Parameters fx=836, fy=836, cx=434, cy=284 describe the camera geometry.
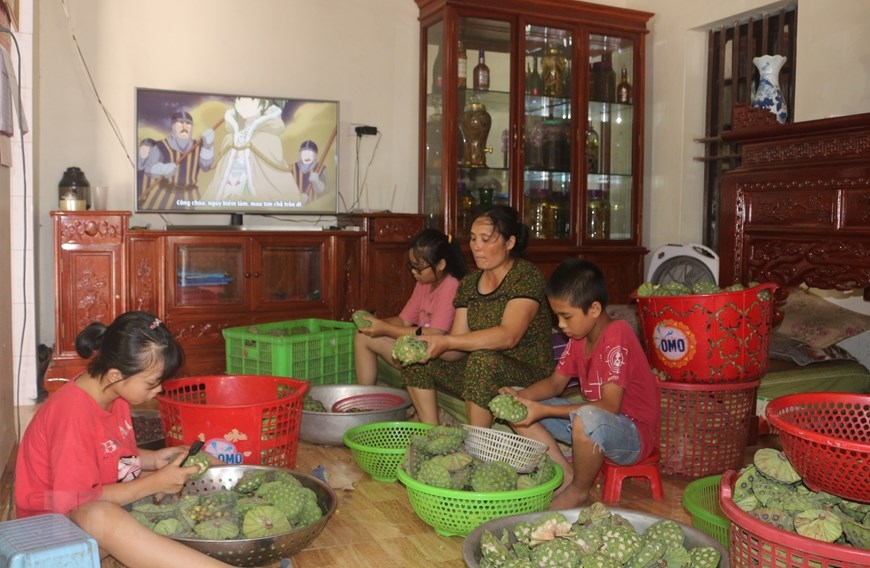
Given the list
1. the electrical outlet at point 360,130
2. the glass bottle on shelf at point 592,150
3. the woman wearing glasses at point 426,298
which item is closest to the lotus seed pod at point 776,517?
the woman wearing glasses at point 426,298

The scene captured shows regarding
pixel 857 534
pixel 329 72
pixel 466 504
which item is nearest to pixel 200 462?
pixel 466 504

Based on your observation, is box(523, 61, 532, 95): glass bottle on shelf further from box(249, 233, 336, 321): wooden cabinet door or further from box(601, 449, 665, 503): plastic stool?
box(601, 449, 665, 503): plastic stool

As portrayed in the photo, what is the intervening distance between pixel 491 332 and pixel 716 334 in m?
0.78

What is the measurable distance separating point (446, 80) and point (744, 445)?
2982 millimetres

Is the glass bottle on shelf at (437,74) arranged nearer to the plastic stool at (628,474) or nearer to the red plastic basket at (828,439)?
the plastic stool at (628,474)

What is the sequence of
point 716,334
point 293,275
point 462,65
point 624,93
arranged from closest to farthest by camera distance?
point 716,334 < point 293,275 < point 462,65 < point 624,93

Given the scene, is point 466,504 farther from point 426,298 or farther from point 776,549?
point 426,298

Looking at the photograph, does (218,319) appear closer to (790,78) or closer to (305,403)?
(305,403)

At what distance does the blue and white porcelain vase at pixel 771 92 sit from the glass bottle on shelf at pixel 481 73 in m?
2.07

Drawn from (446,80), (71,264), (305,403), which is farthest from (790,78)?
(71,264)

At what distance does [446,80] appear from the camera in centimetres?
514

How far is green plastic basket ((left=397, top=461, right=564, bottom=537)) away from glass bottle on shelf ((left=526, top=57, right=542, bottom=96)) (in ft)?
11.6

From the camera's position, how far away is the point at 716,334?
290cm

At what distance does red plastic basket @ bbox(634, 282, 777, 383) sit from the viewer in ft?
9.53
